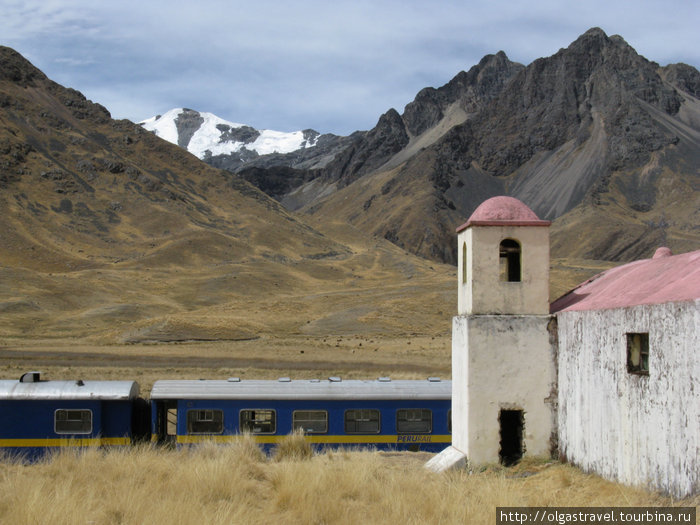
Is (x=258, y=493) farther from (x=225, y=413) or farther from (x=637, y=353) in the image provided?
(x=225, y=413)

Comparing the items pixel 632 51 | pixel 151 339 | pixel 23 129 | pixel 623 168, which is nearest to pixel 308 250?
pixel 23 129

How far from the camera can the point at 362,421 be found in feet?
60.1

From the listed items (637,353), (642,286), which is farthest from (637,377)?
(642,286)

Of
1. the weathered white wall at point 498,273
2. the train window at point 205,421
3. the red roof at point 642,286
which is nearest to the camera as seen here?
the red roof at point 642,286

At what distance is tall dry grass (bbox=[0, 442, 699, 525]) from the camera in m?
8.77

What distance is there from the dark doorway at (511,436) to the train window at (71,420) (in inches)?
374

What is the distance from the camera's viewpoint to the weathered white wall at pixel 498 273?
15266mm

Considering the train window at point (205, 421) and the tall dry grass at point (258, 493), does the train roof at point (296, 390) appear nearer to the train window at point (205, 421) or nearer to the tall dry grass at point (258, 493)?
the train window at point (205, 421)

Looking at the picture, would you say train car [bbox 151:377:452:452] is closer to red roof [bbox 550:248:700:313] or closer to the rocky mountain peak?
red roof [bbox 550:248:700:313]

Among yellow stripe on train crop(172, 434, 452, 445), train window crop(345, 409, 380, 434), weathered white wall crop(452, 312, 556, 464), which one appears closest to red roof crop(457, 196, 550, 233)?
weathered white wall crop(452, 312, 556, 464)

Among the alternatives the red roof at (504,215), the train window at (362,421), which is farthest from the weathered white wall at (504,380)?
the train window at (362,421)

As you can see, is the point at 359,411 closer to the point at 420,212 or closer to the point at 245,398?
the point at 245,398

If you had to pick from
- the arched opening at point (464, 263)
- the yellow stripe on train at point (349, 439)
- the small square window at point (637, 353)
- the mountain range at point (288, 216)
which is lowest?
the yellow stripe on train at point (349, 439)

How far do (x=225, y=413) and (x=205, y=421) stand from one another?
0.50 metres
